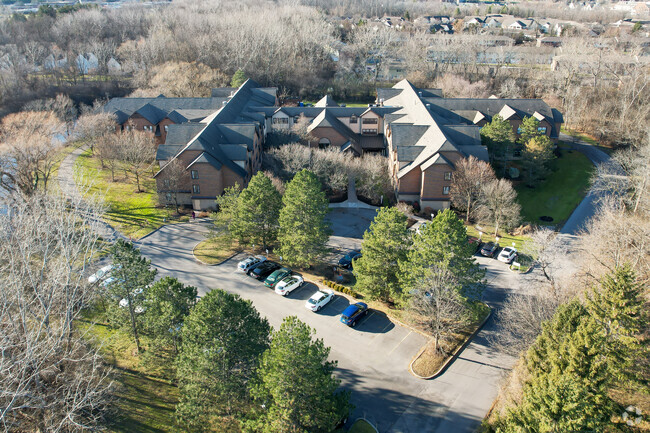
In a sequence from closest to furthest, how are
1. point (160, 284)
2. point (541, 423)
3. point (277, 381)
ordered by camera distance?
1. point (541, 423)
2. point (277, 381)
3. point (160, 284)

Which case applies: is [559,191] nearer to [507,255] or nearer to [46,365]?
[507,255]

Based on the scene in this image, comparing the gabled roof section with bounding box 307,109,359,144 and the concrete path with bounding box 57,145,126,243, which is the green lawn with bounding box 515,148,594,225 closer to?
the gabled roof section with bounding box 307,109,359,144

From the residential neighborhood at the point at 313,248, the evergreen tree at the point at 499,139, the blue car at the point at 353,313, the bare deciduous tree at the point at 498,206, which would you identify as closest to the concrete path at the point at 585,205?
the residential neighborhood at the point at 313,248

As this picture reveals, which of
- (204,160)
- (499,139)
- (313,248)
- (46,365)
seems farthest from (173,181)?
(499,139)

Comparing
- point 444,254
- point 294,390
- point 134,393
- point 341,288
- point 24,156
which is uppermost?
point 24,156

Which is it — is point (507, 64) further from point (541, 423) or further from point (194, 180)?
A: point (541, 423)

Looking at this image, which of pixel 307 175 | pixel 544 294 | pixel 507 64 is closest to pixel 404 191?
pixel 307 175

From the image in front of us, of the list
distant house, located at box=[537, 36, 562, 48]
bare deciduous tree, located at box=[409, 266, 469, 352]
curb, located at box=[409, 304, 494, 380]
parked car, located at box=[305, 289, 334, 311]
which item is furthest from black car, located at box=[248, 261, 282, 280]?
distant house, located at box=[537, 36, 562, 48]
